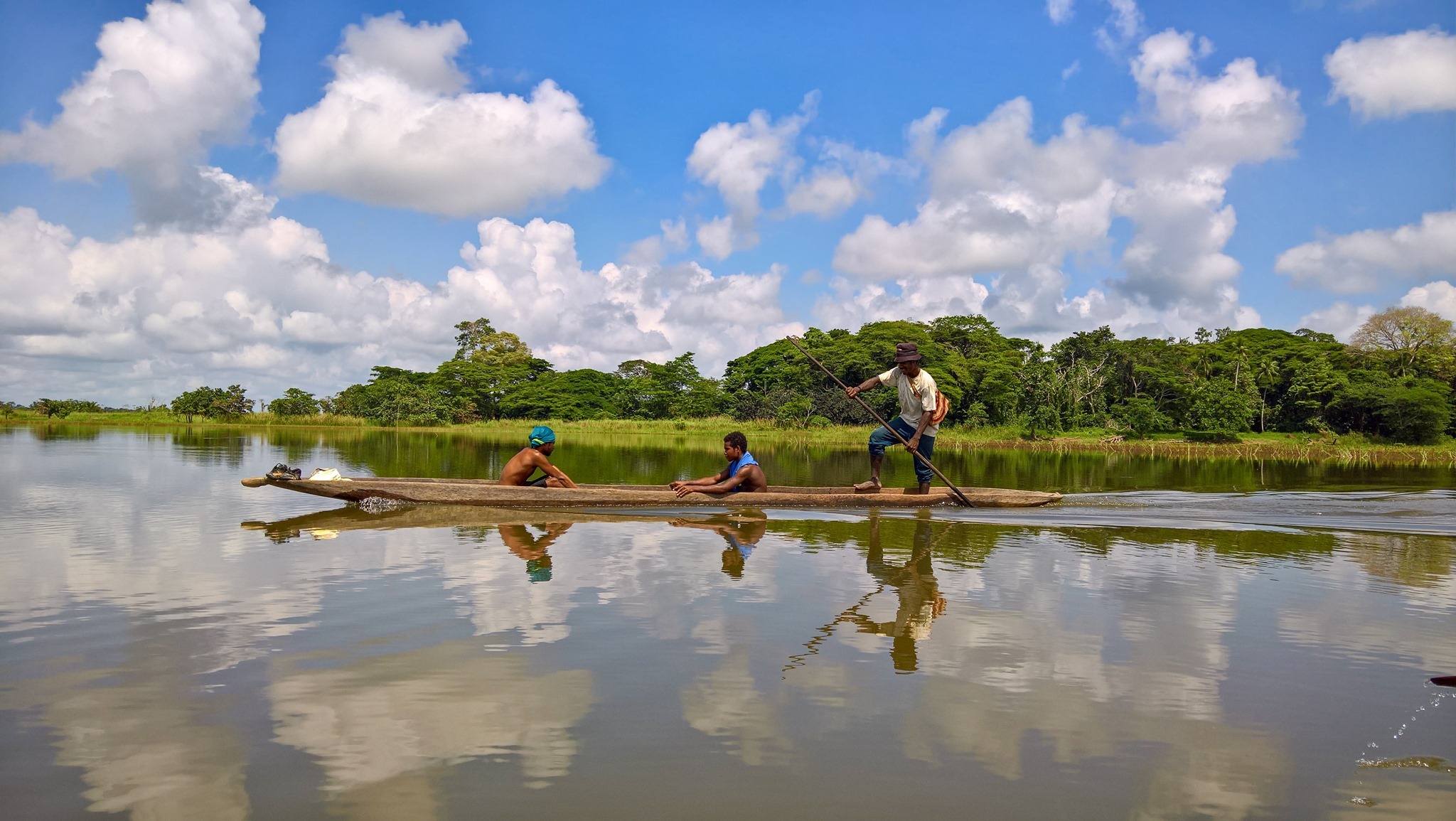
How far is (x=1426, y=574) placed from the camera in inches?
270

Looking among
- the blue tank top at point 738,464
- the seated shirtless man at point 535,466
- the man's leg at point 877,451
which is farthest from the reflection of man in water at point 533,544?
the man's leg at point 877,451

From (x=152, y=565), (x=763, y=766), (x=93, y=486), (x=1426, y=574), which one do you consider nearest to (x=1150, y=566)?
(x=1426, y=574)

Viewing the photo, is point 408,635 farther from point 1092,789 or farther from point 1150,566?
point 1150,566

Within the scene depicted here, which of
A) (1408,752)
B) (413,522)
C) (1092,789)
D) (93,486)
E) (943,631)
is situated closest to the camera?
(1092,789)

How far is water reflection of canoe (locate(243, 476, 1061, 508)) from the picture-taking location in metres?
9.59

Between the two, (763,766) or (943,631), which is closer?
(763,766)

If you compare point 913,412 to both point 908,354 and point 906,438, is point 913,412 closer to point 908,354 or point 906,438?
point 906,438

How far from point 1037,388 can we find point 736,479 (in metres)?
37.6

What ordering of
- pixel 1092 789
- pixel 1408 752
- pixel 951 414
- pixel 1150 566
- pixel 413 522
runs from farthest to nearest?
pixel 951 414 → pixel 413 522 → pixel 1150 566 → pixel 1408 752 → pixel 1092 789

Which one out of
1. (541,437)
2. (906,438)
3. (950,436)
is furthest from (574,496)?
(950,436)

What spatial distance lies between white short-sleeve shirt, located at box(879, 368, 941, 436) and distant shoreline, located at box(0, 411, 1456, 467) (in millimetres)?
23632

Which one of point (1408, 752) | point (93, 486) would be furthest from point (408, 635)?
point (93, 486)

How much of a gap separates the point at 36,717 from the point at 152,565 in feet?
11.8

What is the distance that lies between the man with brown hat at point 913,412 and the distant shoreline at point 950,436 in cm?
2355
